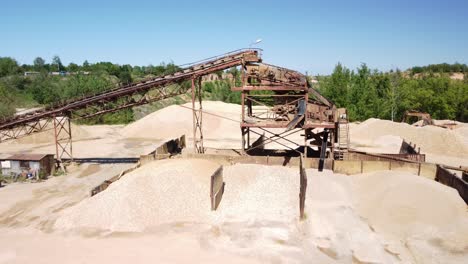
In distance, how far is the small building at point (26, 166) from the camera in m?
22.5

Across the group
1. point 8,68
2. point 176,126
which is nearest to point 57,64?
point 8,68

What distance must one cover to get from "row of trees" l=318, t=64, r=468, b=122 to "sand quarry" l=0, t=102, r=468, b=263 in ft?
93.6

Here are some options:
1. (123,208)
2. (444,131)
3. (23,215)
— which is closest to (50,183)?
(23,215)

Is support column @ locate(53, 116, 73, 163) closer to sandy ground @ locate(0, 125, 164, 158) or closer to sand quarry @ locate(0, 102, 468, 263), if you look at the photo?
sandy ground @ locate(0, 125, 164, 158)

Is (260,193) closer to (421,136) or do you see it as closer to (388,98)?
(421,136)

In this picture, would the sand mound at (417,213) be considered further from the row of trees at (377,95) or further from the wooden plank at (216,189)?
the row of trees at (377,95)

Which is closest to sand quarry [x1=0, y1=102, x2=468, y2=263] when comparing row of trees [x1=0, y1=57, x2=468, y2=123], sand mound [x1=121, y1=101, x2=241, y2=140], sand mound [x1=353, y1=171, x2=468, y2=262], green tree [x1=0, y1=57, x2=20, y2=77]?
sand mound [x1=353, y1=171, x2=468, y2=262]

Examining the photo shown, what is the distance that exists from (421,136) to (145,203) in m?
26.3

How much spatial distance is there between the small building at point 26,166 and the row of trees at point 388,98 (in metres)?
35.9

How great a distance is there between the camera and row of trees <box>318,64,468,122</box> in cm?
4581

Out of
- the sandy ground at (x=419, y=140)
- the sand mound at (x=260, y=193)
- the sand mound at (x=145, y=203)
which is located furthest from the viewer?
the sandy ground at (x=419, y=140)

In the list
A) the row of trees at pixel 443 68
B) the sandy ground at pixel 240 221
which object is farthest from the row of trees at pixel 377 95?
the row of trees at pixel 443 68

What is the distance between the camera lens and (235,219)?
15195mm

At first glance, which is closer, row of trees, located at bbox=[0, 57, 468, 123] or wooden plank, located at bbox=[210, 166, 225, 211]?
wooden plank, located at bbox=[210, 166, 225, 211]
